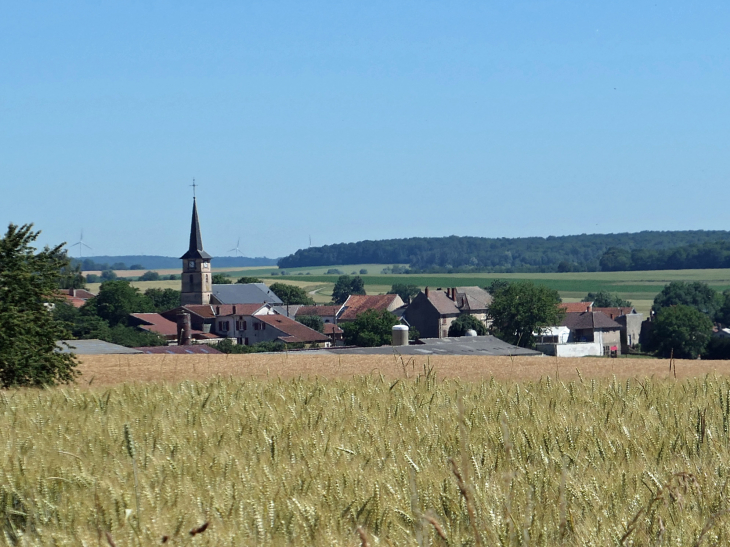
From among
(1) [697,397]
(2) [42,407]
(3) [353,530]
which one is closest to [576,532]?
(3) [353,530]

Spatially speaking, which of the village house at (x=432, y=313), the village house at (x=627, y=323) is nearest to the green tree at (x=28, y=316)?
the village house at (x=432, y=313)

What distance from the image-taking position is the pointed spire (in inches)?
5787

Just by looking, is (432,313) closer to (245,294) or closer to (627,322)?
(627,322)

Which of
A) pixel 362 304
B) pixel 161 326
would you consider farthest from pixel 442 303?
pixel 161 326

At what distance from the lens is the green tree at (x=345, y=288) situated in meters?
187

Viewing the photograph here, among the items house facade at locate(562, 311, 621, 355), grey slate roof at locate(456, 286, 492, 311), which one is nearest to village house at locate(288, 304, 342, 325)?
grey slate roof at locate(456, 286, 492, 311)

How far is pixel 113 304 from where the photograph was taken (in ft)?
380

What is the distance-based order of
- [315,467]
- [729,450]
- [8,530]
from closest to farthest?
[8,530]
[315,467]
[729,450]

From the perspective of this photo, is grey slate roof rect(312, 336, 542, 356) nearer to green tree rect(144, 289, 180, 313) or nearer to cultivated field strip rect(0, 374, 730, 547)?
cultivated field strip rect(0, 374, 730, 547)

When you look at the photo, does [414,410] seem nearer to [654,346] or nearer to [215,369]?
[215,369]

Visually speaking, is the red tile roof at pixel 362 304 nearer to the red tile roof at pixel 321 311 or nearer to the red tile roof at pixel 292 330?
the red tile roof at pixel 321 311

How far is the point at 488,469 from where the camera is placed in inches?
217

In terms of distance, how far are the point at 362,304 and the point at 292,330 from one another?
36818 millimetres

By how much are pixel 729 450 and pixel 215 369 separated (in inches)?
562
